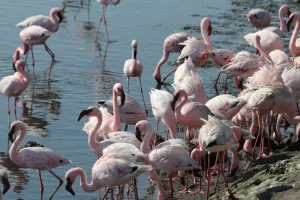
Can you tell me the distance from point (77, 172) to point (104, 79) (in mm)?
5996

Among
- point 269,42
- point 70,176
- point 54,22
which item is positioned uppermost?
point 54,22

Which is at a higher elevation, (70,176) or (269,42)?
(269,42)

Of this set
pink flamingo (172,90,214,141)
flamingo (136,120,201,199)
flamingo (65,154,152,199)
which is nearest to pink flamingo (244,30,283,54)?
pink flamingo (172,90,214,141)

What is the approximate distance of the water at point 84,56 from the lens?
9.57 meters

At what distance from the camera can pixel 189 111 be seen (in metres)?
9.18

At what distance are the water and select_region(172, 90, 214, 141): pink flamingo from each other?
899mm

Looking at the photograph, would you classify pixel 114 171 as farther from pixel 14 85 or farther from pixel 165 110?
pixel 14 85

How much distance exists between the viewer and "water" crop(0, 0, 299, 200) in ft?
31.4

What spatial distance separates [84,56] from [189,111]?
6064 mm

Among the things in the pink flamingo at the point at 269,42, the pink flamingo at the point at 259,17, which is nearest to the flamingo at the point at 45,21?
the pink flamingo at the point at 259,17

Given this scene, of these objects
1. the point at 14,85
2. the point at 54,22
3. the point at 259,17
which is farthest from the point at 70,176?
the point at 259,17

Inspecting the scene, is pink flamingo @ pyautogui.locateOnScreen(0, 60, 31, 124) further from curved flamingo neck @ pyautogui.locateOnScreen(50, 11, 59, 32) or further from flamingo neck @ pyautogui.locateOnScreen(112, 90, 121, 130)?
curved flamingo neck @ pyautogui.locateOnScreen(50, 11, 59, 32)

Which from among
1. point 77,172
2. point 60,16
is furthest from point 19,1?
point 77,172

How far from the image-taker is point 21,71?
11.4 m
